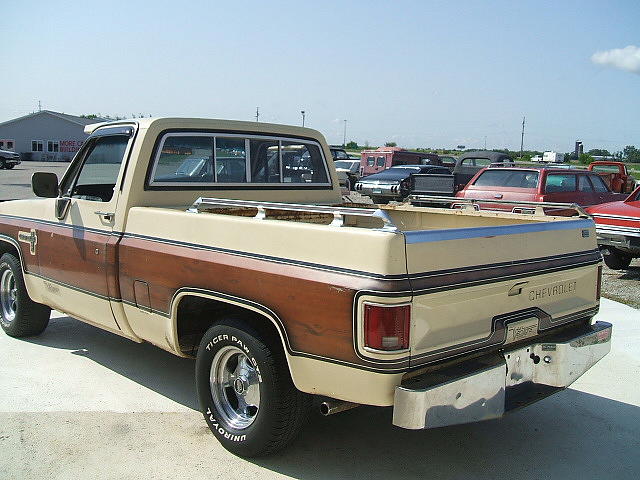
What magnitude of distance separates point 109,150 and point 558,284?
3264 millimetres

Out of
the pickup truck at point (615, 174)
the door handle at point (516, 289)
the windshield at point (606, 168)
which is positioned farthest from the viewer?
the windshield at point (606, 168)

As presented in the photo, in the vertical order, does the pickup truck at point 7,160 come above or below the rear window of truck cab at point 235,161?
below

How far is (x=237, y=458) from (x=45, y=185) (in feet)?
9.08

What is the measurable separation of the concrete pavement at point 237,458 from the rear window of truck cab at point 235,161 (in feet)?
5.03

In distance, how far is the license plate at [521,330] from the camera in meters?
3.40

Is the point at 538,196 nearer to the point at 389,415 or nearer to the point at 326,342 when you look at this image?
the point at 389,415

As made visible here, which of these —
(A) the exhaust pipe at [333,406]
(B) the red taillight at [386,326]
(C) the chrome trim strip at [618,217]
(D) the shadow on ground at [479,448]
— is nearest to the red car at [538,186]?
(C) the chrome trim strip at [618,217]

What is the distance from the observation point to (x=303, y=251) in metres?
3.20

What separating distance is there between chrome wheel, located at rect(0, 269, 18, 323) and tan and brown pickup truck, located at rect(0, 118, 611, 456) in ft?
1.98

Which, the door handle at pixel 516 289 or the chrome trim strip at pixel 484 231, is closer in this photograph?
the chrome trim strip at pixel 484 231

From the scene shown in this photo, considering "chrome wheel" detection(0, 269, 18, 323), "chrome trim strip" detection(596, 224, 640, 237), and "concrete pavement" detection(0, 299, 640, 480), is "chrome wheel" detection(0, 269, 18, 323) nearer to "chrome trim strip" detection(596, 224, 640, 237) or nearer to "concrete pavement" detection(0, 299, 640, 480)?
"concrete pavement" detection(0, 299, 640, 480)

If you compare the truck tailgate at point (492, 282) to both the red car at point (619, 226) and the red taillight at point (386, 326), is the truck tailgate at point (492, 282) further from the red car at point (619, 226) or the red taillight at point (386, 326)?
the red car at point (619, 226)

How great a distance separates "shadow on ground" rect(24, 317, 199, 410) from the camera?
4785 millimetres

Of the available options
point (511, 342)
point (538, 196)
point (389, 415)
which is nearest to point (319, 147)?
point (389, 415)
